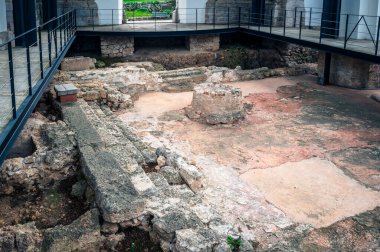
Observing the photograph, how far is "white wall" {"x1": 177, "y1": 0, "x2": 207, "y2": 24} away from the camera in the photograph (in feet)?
65.6

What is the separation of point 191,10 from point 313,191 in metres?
14.3

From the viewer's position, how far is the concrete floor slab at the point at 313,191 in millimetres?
6766

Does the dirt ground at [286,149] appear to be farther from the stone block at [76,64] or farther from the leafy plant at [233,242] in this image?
the stone block at [76,64]

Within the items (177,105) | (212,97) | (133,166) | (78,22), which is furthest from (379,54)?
(78,22)

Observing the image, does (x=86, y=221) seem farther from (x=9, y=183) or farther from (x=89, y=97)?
(x=89, y=97)

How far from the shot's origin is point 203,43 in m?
18.2

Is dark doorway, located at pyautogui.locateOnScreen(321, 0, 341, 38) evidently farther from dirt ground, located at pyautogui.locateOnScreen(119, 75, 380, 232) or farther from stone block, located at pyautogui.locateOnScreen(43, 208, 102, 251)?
stone block, located at pyautogui.locateOnScreen(43, 208, 102, 251)

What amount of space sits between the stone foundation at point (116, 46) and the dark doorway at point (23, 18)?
4.59 meters

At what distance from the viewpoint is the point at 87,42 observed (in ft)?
59.0

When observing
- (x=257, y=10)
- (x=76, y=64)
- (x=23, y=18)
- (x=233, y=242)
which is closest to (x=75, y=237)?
(x=233, y=242)

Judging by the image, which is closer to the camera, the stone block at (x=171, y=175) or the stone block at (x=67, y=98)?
the stone block at (x=171, y=175)

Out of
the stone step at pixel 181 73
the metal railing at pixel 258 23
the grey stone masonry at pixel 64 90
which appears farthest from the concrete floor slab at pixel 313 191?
the stone step at pixel 181 73

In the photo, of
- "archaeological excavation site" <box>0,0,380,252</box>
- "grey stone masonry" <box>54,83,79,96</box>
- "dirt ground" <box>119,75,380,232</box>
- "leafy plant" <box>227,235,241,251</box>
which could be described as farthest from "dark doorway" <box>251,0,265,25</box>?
"leafy plant" <box>227,235,241,251</box>

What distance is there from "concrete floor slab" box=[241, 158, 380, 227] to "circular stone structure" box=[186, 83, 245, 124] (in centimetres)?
280
